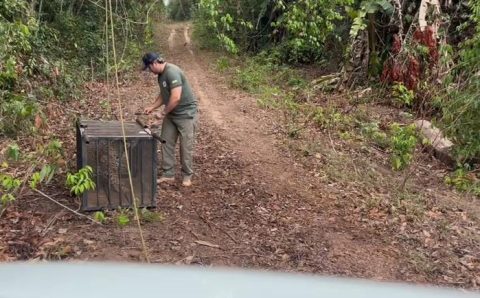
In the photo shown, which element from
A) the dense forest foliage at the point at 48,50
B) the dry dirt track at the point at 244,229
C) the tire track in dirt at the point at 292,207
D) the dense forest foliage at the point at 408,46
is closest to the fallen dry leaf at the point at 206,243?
the dry dirt track at the point at 244,229

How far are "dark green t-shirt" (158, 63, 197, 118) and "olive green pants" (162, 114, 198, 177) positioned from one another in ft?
0.31

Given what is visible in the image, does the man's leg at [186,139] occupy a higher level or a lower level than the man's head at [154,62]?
lower

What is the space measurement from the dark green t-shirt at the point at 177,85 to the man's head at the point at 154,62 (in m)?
0.08

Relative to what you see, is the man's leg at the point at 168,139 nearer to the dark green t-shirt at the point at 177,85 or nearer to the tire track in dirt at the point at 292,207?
the dark green t-shirt at the point at 177,85

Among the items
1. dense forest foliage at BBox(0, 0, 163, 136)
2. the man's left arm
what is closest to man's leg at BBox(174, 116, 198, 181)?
the man's left arm

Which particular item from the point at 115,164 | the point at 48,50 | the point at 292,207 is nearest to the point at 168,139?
the point at 115,164

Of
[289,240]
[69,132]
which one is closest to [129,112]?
[69,132]

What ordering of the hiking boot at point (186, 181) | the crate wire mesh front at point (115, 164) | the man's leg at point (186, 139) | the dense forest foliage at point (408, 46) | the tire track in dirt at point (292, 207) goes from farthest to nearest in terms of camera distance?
the dense forest foliage at point (408, 46), the hiking boot at point (186, 181), the man's leg at point (186, 139), the crate wire mesh front at point (115, 164), the tire track in dirt at point (292, 207)

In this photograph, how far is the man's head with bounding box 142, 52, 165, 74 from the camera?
650 centimetres

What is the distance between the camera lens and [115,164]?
6.01 meters

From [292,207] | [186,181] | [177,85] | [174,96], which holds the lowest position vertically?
[292,207]

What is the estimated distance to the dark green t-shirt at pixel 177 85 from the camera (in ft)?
21.7

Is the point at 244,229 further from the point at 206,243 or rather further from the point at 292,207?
the point at 292,207

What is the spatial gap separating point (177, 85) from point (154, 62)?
14.7 inches
